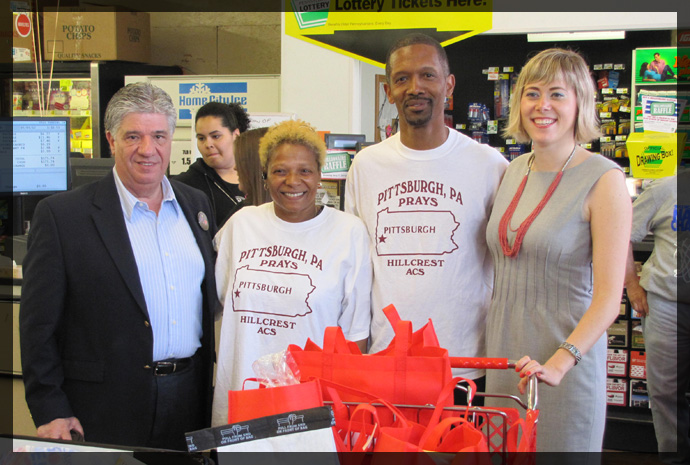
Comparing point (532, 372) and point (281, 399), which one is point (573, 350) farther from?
point (281, 399)

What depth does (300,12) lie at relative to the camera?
4699 mm

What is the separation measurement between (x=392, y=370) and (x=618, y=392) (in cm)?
374

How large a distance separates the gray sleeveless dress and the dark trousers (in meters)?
0.97

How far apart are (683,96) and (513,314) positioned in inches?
188

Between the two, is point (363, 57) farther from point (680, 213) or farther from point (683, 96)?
point (683, 96)

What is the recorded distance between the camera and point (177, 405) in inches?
85.7

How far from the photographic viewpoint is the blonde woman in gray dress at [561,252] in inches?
78.0

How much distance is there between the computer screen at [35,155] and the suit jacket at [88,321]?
2418 millimetres

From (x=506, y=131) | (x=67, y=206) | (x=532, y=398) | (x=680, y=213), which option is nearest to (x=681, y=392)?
(x=680, y=213)

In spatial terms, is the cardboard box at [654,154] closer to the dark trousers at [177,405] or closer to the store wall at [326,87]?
the store wall at [326,87]

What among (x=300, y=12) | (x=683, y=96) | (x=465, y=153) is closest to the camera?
(x=465, y=153)

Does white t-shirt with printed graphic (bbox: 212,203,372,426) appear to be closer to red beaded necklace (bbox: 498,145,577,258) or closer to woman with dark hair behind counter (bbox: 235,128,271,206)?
red beaded necklace (bbox: 498,145,577,258)

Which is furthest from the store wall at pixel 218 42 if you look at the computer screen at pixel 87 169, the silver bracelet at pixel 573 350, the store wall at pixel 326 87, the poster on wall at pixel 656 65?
the silver bracelet at pixel 573 350

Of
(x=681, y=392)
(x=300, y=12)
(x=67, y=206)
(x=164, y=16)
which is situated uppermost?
(x=164, y=16)
